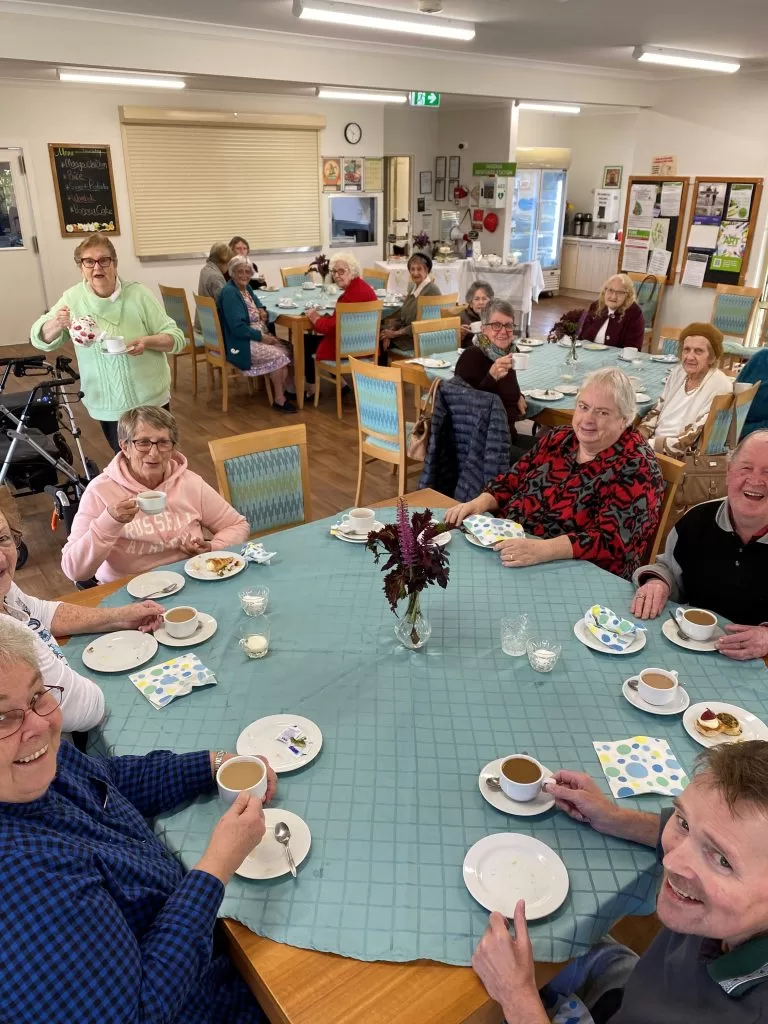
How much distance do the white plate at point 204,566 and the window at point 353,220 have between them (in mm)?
9126

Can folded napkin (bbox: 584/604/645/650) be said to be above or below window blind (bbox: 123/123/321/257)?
below

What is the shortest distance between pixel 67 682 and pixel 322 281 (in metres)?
7.08

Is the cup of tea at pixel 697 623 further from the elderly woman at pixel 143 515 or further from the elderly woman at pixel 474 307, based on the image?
the elderly woman at pixel 474 307

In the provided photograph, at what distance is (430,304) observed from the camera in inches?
253

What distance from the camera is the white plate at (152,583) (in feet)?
6.75

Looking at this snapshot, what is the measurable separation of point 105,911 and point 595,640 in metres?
1.28

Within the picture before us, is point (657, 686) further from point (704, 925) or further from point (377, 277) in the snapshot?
point (377, 277)

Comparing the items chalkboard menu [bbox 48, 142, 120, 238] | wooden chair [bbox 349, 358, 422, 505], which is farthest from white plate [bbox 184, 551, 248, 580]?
chalkboard menu [bbox 48, 142, 120, 238]

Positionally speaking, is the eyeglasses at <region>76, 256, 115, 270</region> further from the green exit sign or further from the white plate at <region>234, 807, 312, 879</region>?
the green exit sign

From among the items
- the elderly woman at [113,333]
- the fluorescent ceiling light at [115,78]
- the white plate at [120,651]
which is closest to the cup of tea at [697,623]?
the white plate at [120,651]

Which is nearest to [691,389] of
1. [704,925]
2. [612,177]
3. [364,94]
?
[704,925]

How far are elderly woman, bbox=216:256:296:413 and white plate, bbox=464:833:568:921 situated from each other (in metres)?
5.29

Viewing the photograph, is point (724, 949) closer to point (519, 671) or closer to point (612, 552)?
point (519, 671)

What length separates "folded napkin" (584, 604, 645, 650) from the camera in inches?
72.5
